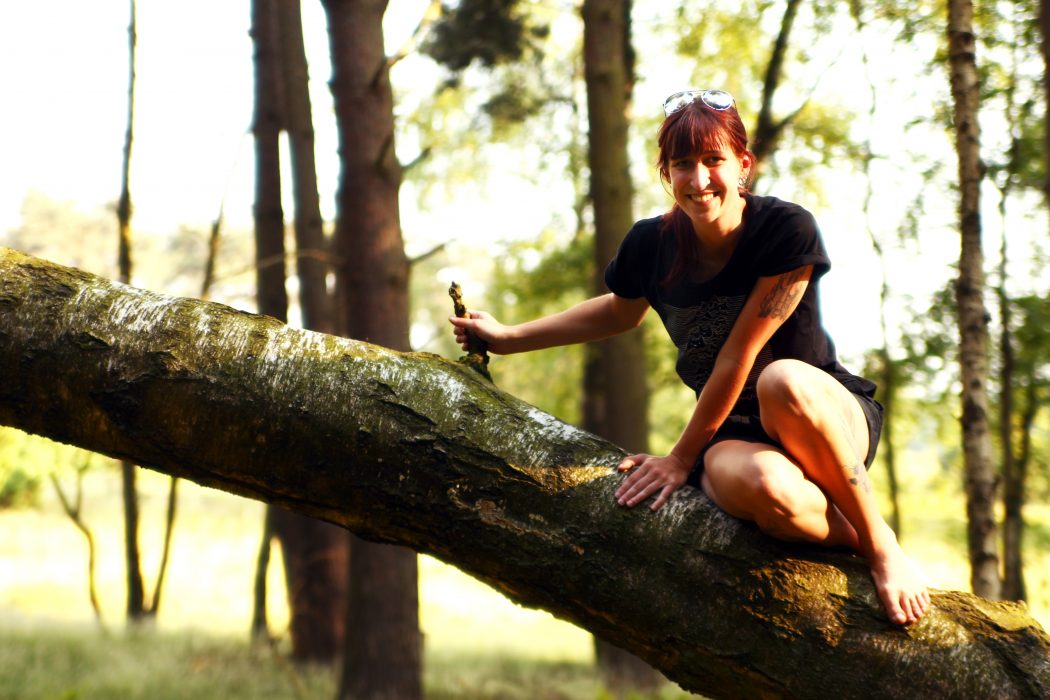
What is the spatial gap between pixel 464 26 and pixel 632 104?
2.91 meters

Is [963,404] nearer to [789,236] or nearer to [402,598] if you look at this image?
[789,236]

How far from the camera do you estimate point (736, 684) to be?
2.36m

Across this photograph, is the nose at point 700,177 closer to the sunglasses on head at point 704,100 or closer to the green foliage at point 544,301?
the sunglasses on head at point 704,100

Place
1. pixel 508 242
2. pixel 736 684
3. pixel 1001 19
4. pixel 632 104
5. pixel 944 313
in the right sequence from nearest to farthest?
pixel 736 684 < pixel 1001 19 < pixel 944 313 < pixel 632 104 < pixel 508 242

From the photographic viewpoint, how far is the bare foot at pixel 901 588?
231 cm

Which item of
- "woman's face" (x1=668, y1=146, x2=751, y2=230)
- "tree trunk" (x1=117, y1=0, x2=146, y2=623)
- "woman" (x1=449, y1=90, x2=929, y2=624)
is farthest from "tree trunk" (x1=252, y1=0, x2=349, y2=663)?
"woman's face" (x1=668, y1=146, x2=751, y2=230)

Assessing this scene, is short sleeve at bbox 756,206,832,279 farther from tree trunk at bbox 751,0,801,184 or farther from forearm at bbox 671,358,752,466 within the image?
tree trunk at bbox 751,0,801,184

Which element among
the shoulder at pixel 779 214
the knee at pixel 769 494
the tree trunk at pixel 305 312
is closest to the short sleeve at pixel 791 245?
the shoulder at pixel 779 214

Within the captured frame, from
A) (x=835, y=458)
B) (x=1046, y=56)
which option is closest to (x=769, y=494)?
(x=835, y=458)

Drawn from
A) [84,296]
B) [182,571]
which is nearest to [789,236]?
[84,296]

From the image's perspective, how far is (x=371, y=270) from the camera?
314 inches

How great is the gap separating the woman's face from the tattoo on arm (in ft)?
0.75

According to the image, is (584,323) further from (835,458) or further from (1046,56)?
(1046,56)

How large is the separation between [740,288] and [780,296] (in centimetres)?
17
